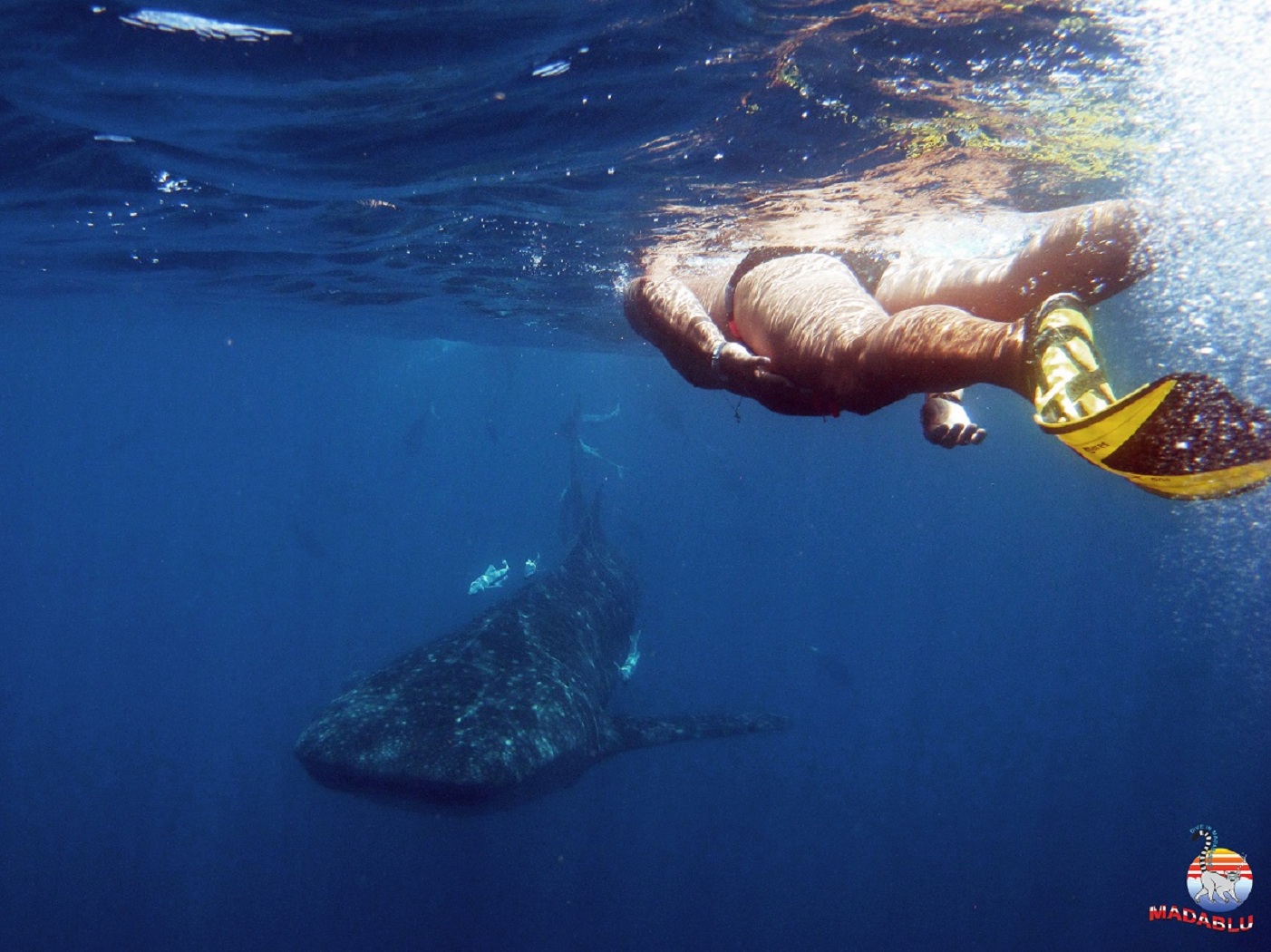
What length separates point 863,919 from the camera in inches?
847

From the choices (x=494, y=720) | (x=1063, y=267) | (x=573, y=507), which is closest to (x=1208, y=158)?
(x=1063, y=267)

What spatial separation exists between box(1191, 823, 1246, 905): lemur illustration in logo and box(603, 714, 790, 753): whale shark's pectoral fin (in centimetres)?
1003

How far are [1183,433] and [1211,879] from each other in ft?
65.1

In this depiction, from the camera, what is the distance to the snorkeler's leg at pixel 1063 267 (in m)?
3.20

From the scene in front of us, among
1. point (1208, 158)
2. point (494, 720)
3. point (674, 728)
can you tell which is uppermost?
point (1208, 158)

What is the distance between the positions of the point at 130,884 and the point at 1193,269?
30.3 m

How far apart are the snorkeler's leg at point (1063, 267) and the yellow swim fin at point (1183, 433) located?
53.9 inches

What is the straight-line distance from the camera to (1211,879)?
49.9ft

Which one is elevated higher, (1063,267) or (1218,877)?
(1063,267)

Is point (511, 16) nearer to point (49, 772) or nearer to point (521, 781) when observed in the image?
point (521, 781)

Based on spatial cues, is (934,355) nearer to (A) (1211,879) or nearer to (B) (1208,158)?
(B) (1208,158)

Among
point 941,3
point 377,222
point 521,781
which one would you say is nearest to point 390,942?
point 521,781

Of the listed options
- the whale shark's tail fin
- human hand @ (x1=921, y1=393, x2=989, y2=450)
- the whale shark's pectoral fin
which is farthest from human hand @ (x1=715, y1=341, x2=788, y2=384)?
the whale shark's tail fin

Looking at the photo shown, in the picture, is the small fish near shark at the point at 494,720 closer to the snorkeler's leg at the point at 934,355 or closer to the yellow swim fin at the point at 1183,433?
the snorkeler's leg at the point at 934,355
